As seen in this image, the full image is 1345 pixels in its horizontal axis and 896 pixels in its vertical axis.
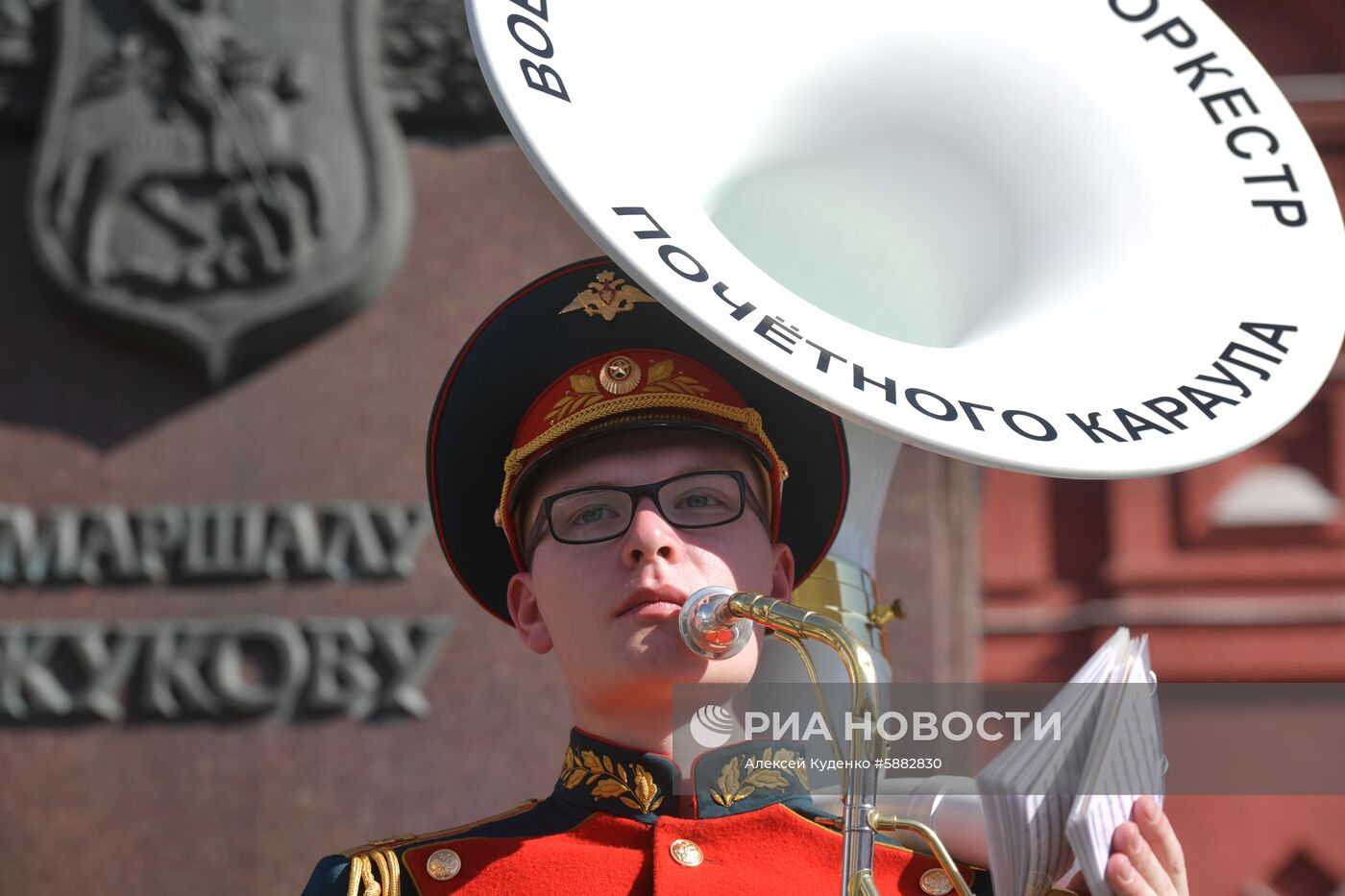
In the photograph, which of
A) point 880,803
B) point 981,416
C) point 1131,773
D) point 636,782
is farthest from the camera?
point 636,782

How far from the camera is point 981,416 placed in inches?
64.2

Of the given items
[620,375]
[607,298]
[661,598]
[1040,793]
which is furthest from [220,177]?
[1040,793]

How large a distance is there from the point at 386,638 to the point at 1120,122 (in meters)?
2.97

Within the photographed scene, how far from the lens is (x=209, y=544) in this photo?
4824 millimetres

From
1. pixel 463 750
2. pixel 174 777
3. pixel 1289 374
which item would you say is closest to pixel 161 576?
pixel 174 777

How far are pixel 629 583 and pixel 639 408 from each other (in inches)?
8.8

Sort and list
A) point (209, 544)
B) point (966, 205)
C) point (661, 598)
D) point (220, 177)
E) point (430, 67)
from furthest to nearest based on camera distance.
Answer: point (430, 67) < point (220, 177) < point (209, 544) < point (966, 205) < point (661, 598)

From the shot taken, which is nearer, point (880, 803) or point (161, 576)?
point (880, 803)

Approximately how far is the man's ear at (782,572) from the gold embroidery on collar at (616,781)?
0.27m

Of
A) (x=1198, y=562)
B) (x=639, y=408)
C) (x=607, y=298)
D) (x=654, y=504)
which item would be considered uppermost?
(x=1198, y=562)

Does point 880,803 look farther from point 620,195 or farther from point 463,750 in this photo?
point 463,750

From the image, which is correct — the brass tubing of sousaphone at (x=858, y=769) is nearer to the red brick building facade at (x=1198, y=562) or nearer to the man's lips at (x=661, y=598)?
the man's lips at (x=661, y=598)

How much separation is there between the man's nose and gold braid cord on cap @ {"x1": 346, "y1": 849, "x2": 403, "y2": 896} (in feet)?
1.39

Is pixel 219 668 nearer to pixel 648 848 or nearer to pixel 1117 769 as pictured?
pixel 648 848
